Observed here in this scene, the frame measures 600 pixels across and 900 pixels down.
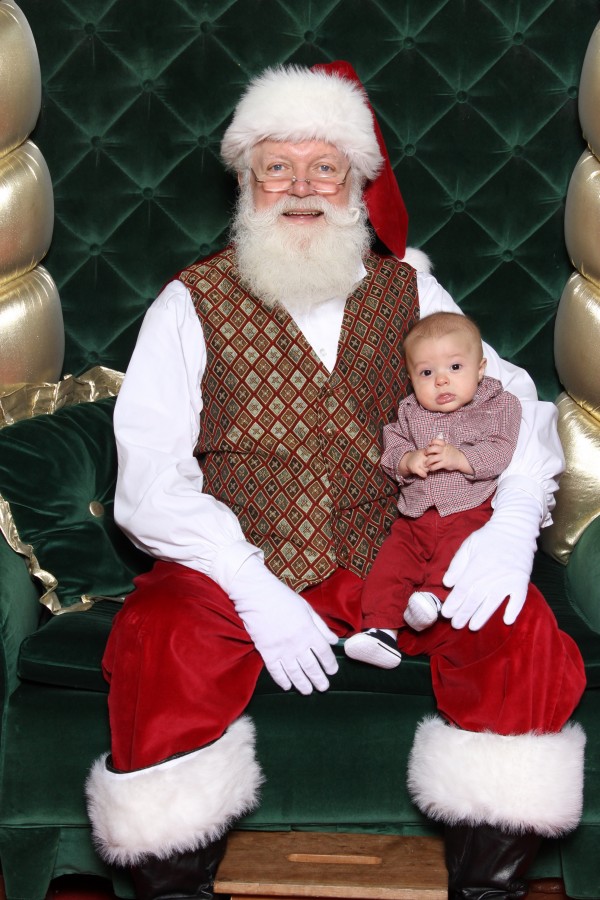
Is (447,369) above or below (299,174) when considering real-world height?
below

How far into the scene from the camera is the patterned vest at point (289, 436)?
2.32 meters

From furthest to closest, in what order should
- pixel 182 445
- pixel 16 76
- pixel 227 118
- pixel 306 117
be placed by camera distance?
pixel 227 118, pixel 16 76, pixel 306 117, pixel 182 445

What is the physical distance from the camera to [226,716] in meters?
1.98

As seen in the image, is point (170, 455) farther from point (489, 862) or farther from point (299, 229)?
point (489, 862)

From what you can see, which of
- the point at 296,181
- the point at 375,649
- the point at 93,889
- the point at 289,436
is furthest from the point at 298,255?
the point at 93,889

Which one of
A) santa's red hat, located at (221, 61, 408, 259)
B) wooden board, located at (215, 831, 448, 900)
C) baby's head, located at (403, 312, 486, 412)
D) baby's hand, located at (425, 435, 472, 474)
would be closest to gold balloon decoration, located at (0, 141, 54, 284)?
santa's red hat, located at (221, 61, 408, 259)

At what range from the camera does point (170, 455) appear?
226 centimetres

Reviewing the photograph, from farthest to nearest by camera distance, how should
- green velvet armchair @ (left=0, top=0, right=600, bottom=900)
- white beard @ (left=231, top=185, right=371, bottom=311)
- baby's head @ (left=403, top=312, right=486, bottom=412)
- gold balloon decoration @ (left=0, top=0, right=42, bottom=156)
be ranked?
green velvet armchair @ (left=0, top=0, right=600, bottom=900) → gold balloon decoration @ (left=0, top=0, right=42, bottom=156) → white beard @ (left=231, top=185, right=371, bottom=311) → baby's head @ (left=403, top=312, right=486, bottom=412)

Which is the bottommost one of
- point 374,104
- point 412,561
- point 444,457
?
point 412,561

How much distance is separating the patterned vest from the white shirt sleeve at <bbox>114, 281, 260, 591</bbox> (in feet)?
0.17

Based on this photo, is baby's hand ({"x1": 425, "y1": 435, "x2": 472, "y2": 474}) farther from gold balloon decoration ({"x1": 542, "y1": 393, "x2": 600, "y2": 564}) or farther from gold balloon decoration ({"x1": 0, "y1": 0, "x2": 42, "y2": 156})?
gold balloon decoration ({"x1": 0, "y1": 0, "x2": 42, "y2": 156})

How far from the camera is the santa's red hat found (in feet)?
7.95

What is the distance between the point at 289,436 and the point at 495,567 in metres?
0.53

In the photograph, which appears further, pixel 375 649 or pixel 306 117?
pixel 306 117
